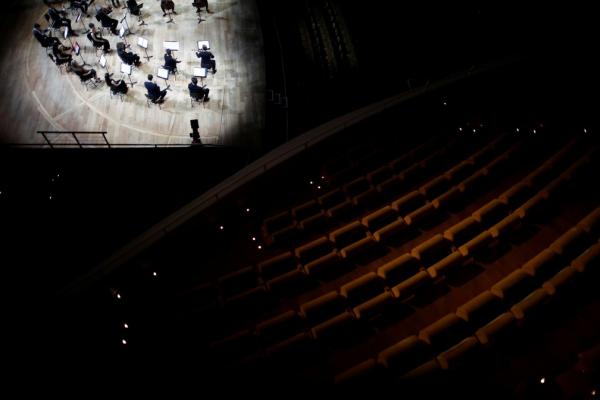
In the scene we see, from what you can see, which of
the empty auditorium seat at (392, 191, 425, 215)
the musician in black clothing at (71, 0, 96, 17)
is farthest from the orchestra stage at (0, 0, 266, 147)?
the empty auditorium seat at (392, 191, 425, 215)

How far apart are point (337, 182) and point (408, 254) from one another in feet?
3.50

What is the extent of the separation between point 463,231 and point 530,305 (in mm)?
691

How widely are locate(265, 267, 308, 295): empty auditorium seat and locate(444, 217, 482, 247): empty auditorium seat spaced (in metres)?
1.05

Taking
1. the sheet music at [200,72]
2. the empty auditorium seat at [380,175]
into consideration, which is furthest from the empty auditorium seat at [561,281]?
the sheet music at [200,72]

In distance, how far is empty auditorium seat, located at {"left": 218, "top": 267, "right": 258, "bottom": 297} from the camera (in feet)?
9.57

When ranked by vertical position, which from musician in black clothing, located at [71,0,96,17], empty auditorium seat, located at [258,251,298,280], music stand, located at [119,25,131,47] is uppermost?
musician in black clothing, located at [71,0,96,17]

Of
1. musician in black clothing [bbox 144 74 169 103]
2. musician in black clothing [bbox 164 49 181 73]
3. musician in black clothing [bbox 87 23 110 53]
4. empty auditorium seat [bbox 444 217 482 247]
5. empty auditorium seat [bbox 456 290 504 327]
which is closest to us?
empty auditorium seat [bbox 456 290 504 327]

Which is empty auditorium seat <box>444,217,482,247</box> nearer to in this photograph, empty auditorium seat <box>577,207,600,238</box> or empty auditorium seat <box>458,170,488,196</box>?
empty auditorium seat <box>458,170,488,196</box>

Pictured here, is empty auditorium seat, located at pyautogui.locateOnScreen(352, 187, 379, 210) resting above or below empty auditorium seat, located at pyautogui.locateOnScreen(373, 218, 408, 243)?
above

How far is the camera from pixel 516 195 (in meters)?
3.07

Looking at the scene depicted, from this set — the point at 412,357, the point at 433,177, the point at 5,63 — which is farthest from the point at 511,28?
the point at 5,63

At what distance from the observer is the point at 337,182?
368cm

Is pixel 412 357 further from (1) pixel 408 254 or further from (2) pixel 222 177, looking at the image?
(2) pixel 222 177

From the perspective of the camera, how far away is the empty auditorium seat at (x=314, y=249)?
3023mm
